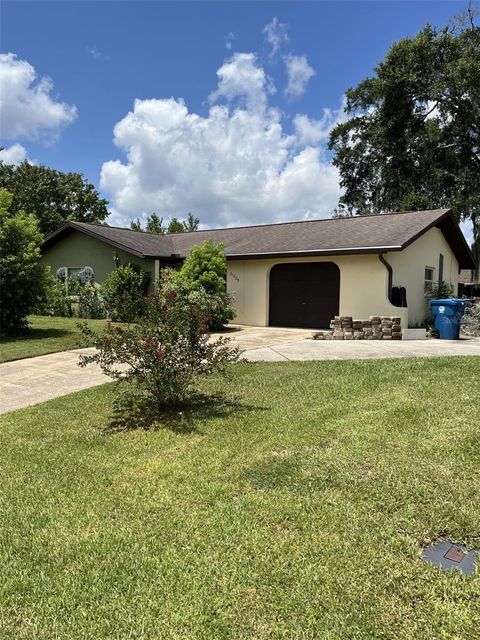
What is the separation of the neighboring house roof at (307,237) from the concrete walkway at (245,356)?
3207 millimetres

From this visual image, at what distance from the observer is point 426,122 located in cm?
2841

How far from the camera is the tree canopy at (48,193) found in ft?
117

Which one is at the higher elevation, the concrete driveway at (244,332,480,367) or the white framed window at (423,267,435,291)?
the white framed window at (423,267,435,291)

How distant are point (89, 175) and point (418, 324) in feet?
108

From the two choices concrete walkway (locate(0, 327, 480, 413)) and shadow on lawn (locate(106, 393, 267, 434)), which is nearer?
shadow on lawn (locate(106, 393, 267, 434))

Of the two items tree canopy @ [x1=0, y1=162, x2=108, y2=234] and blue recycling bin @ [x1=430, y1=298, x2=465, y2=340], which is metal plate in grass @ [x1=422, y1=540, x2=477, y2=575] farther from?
tree canopy @ [x1=0, y1=162, x2=108, y2=234]

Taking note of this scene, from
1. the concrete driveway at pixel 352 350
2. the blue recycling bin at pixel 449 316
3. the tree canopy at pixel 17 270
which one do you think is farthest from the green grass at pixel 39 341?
the blue recycling bin at pixel 449 316

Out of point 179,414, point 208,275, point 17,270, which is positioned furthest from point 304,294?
point 179,414

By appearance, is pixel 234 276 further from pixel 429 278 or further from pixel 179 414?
pixel 179 414

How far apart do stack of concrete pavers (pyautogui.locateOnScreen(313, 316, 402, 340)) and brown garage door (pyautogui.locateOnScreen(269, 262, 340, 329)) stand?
7.87ft

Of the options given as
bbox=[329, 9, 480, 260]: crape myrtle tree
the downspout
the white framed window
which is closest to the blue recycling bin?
the downspout

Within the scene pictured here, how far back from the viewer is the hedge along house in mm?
13992

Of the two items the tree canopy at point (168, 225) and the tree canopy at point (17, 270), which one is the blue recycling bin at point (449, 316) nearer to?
the tree canopy at point (17, 270)

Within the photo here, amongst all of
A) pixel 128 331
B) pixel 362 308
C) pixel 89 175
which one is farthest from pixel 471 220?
pixel 89 175
